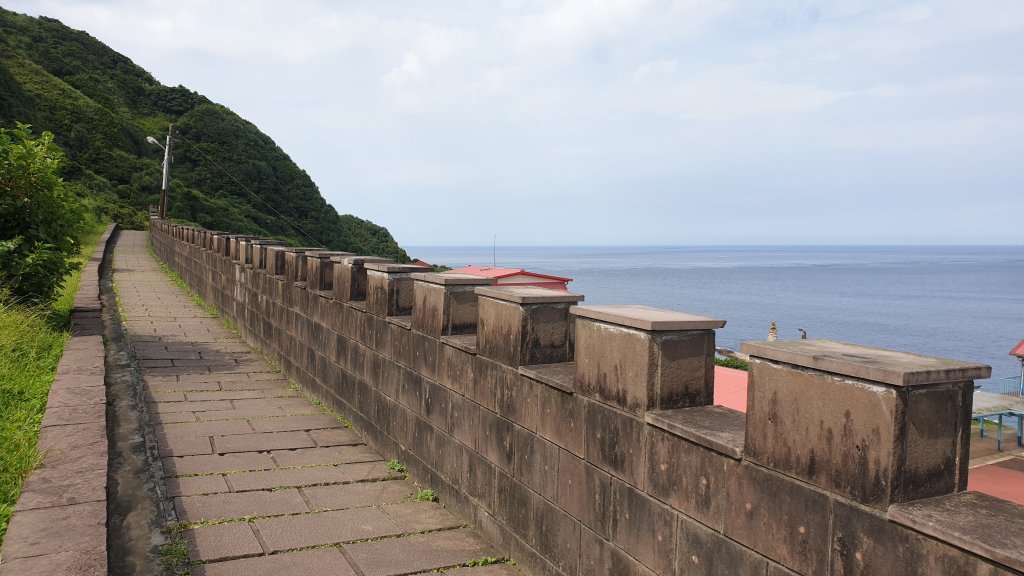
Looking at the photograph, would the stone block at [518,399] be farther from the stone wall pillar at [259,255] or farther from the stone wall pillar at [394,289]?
the stone wall pillar at [259,255]

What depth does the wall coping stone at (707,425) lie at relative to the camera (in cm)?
244

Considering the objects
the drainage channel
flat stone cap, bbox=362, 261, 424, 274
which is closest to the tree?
the drainage channel

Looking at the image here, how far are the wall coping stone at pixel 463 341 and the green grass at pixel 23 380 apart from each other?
2.29 metres

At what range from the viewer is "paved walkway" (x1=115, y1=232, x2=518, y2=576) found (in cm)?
390

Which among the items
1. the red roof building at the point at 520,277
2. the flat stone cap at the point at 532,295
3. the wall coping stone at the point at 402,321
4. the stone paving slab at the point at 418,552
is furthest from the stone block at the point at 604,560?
the red roof building at the point at 520,277

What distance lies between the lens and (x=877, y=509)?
6.28 ft

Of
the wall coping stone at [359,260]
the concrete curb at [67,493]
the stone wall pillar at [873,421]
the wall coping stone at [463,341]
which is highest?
the wall coping stone at [359,260]

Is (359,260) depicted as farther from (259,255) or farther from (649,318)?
(649,318)

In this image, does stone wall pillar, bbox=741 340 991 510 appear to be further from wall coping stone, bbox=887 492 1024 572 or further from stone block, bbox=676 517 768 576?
stone block, bbox=676 517 768 576

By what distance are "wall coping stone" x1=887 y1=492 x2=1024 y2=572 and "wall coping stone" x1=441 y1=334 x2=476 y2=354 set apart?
108 inches

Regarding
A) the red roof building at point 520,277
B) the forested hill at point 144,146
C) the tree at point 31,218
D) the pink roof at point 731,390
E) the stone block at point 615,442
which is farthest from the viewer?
the forested hill at point 144,146

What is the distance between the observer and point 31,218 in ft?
27.7

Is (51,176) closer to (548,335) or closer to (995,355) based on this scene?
(548,335)

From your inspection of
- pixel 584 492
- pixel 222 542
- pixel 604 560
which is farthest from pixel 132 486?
pixel 604 560
